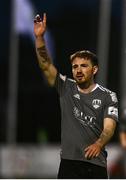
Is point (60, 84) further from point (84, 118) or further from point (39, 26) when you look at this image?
point (39, 26)

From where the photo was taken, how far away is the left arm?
5984mm

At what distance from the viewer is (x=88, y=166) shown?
20.5 feet

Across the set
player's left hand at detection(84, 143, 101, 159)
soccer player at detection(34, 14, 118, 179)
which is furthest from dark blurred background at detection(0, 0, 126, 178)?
player's left hand at detection(84, 143, 101, 159)

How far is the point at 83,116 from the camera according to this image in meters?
6.19

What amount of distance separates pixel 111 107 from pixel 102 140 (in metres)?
0.28

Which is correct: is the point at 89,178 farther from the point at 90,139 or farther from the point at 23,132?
the point at 23,132

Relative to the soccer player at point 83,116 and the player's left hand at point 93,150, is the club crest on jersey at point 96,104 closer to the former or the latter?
the soccer player at point 83,116

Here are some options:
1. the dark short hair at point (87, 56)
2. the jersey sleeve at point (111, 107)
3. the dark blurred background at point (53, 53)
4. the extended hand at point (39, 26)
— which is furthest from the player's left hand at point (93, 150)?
the dark blurred background at point (53, 53)

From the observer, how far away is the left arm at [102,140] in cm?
598

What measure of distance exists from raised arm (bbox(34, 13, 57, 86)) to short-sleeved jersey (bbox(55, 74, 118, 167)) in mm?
221

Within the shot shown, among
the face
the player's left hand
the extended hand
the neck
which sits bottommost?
the player's left hand

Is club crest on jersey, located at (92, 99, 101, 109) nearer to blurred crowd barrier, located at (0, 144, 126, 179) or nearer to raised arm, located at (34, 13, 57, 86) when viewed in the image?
raised arm, located at (34, 13, 57, 86)

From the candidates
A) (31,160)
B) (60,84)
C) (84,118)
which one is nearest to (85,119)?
(84,118)

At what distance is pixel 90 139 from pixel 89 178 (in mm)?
331
